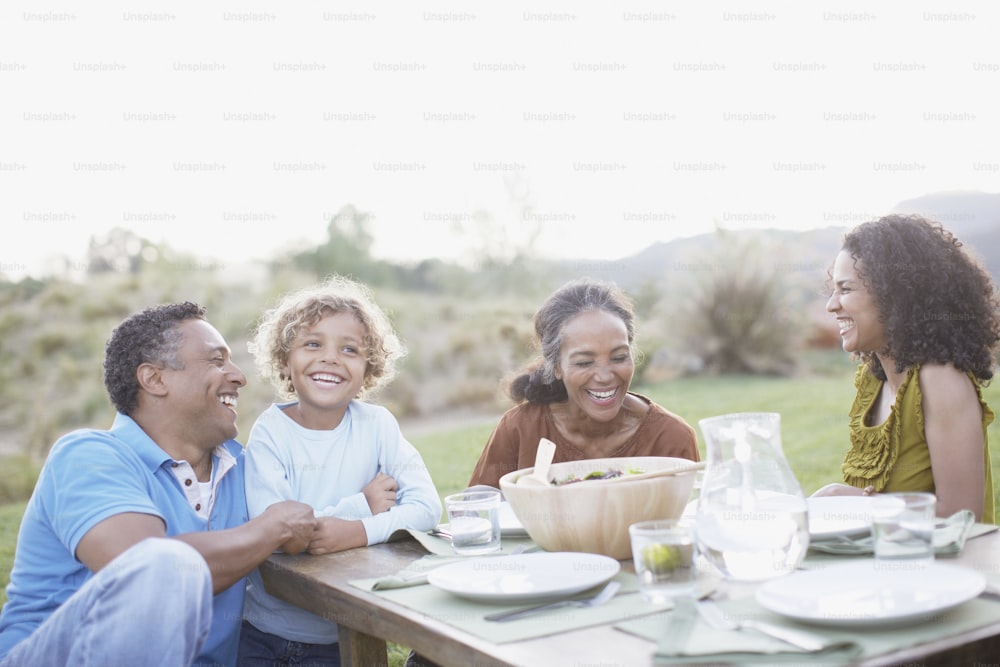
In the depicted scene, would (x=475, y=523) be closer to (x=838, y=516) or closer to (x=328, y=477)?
(x=328, y=477)

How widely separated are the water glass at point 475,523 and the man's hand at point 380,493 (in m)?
0.38

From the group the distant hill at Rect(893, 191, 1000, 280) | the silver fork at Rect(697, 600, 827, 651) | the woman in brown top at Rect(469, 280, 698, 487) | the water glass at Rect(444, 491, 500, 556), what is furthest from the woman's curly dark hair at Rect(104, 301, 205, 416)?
the distant hill at Rect(893, 191, 1000, 280)

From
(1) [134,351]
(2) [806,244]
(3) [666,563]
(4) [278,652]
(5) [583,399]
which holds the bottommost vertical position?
(4) [278,652]

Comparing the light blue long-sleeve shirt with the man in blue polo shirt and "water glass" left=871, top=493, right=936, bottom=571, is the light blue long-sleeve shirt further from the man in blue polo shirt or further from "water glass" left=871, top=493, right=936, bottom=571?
"water glass" left=871, top=493, right=936, bottom=571

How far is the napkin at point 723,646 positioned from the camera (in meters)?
1.20

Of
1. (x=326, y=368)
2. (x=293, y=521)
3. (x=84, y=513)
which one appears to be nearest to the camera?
(x=84, y=513)

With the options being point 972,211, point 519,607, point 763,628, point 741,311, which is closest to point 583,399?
point 519,607

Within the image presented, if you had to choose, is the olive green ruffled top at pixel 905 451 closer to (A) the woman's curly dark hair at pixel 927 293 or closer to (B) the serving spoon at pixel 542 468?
(A) the woman's curly dark hair at pixel 927 293

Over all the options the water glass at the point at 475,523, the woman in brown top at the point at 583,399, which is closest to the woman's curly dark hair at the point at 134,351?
the water glass at the point at 475,523

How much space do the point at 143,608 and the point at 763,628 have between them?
3.58 feet

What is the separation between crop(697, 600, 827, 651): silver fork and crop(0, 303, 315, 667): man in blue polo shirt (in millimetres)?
933

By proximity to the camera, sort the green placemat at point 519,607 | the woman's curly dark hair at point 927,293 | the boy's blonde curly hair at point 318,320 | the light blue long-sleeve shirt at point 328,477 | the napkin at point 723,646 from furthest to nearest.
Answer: the boy's blonde curly hair at point 318,320
the woman's curly dark hair at point 927,293
the light blue long-sleeve shirt at point 328,477
the green placemat at point 519,607
the napkin at point 723,646

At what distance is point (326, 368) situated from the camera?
2.54 metres

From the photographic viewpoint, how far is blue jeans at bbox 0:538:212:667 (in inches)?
64.6
